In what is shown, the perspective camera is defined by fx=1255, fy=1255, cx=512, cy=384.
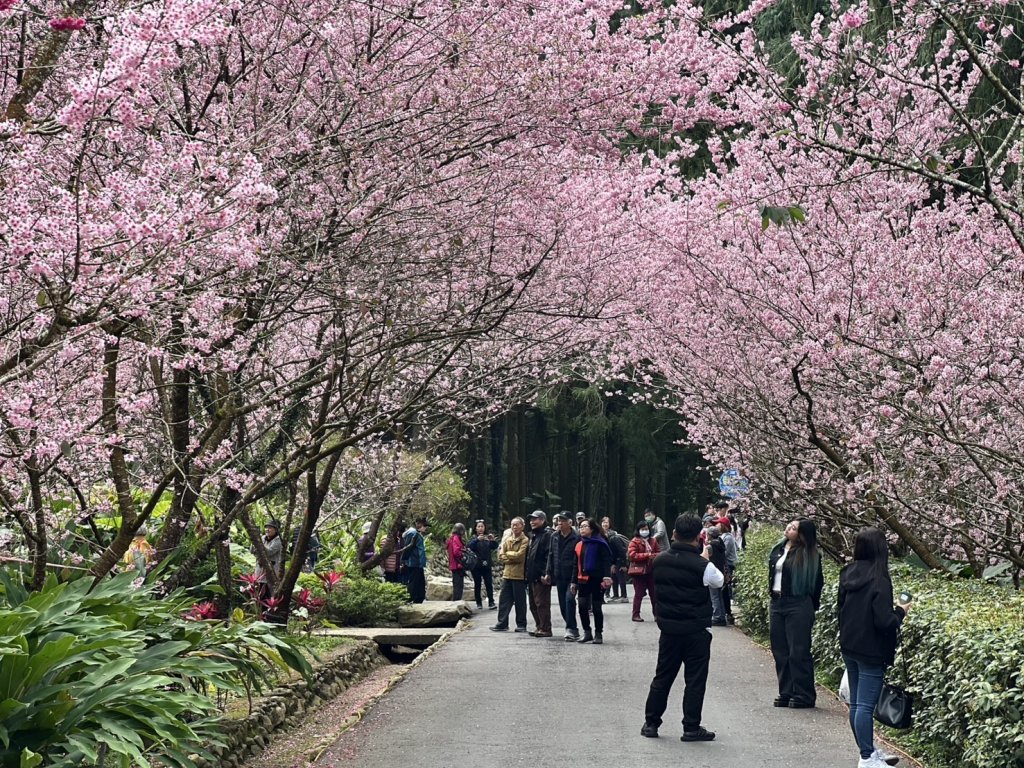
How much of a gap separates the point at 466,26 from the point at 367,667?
9.04m

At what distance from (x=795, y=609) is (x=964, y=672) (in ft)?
11.9

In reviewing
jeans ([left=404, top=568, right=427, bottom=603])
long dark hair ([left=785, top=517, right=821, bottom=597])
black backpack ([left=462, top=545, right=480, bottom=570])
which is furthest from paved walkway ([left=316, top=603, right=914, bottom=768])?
black backpack ([left=462, top=545, right=480, bottom=570])

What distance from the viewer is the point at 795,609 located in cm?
1182

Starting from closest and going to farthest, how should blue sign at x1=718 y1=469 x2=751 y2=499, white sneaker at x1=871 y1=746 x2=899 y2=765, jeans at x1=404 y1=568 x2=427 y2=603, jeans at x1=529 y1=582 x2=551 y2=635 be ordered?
white sneaker at x1=871 y1=746 x2=899 y2=765 → blue sign at x1=718 y1=469 x2=751 y2=499 → jeans at x1=529 y1=582 x2=551 y2=635 → jeans at x1=404 y1=568 x2=427 y2=603

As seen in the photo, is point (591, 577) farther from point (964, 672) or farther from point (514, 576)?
point (964, 672)

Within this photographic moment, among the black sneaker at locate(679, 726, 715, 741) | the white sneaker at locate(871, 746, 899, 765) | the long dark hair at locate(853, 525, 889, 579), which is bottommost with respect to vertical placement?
the black sneaker at locate(679, 726, 715, 741)

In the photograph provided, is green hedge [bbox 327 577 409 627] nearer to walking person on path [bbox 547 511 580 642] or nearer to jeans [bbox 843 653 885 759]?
walking person on path [bbox 547 511 580 642]

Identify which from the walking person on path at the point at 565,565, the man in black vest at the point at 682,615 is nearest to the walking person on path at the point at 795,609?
the man in black vest at the point at 682,615

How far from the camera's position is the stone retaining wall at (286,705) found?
8.99 m

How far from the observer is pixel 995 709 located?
7.44 meters

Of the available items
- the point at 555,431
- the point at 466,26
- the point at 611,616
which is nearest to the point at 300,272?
the point at 466,26

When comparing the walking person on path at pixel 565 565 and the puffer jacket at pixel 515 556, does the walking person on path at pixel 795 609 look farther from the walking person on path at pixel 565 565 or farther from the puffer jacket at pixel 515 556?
the puffer jacket at pixel 515 556

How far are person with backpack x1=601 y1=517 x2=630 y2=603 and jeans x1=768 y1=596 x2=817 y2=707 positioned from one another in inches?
427

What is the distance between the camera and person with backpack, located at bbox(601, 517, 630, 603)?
24.0 m
